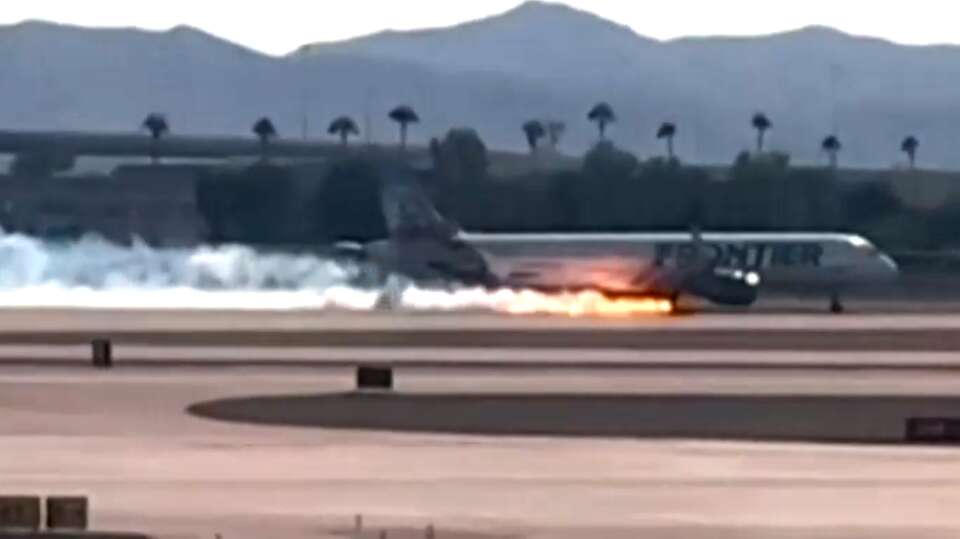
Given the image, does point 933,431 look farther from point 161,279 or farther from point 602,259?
point 602,259

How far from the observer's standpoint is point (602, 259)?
14750cm

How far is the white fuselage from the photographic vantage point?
146 meters

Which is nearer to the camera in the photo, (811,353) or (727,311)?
(811,353)

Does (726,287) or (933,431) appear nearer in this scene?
(933,431)

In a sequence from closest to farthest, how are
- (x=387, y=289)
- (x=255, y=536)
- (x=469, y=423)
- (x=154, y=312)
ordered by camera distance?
(x=255, y=536)
(x=469, y=423)
(x=154, y=312)
(x=387, y=289)

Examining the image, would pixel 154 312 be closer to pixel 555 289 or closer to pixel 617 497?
pixel 555 289

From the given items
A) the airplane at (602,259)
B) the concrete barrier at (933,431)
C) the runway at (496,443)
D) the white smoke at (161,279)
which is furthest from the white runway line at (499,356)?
the airplane at (602,259)

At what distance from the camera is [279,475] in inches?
1804

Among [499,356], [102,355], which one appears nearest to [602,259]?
[499,356]

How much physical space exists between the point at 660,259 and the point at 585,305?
55.9ft

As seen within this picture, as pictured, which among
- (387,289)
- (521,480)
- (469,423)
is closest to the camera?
(521,480)

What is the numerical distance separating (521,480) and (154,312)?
86141 mm

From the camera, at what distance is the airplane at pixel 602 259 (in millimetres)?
145125

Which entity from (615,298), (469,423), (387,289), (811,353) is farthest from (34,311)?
(469,423)
